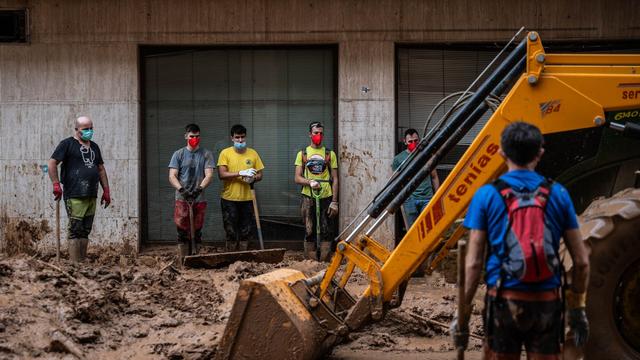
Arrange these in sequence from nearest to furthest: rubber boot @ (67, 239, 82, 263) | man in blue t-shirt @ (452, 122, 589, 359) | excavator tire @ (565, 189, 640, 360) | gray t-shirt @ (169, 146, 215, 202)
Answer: man in blue t-shirt @ (452, 122, 589, 359) → excavator tire @ (565, 189, 640, 360) → rubber boot @ (67, 239, 82, 263) → gray t-shirt @ (169, 146, 215, 202)

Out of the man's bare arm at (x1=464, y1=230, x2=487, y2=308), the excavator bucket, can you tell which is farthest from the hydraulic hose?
the man's bare arm at (x1=464, y1=230, x2=487, y2=308)

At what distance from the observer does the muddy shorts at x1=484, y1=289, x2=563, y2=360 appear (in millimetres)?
4754

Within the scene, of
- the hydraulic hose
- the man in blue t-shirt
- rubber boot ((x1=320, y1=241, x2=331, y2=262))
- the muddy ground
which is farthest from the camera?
rubber boot ((x1=320, y1=241, x2=331, y2=262))

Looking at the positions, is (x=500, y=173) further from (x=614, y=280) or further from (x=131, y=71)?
(x=131, y=71)

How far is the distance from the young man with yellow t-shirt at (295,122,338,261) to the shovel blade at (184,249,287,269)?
4.99 feet

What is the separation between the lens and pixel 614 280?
19.7ft

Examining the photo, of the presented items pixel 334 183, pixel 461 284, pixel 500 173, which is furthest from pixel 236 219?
pixel 461 284

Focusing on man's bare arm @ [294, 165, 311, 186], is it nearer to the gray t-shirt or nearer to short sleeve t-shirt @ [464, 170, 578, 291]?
the gray t-shirt

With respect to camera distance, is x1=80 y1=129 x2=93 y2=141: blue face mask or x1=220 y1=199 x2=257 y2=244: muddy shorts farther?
x1=220 y1=199 x2=257 y2=244: muddy shorts

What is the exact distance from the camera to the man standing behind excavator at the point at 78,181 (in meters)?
11.4

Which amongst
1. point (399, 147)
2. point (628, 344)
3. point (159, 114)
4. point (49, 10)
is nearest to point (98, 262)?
point (159, 114)

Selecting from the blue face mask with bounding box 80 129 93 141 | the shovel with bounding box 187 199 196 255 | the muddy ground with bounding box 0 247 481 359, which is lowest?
the muddy ground with bounding box 0 247 481 359

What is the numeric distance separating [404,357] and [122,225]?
6525 millimetres

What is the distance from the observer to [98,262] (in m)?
12.6
